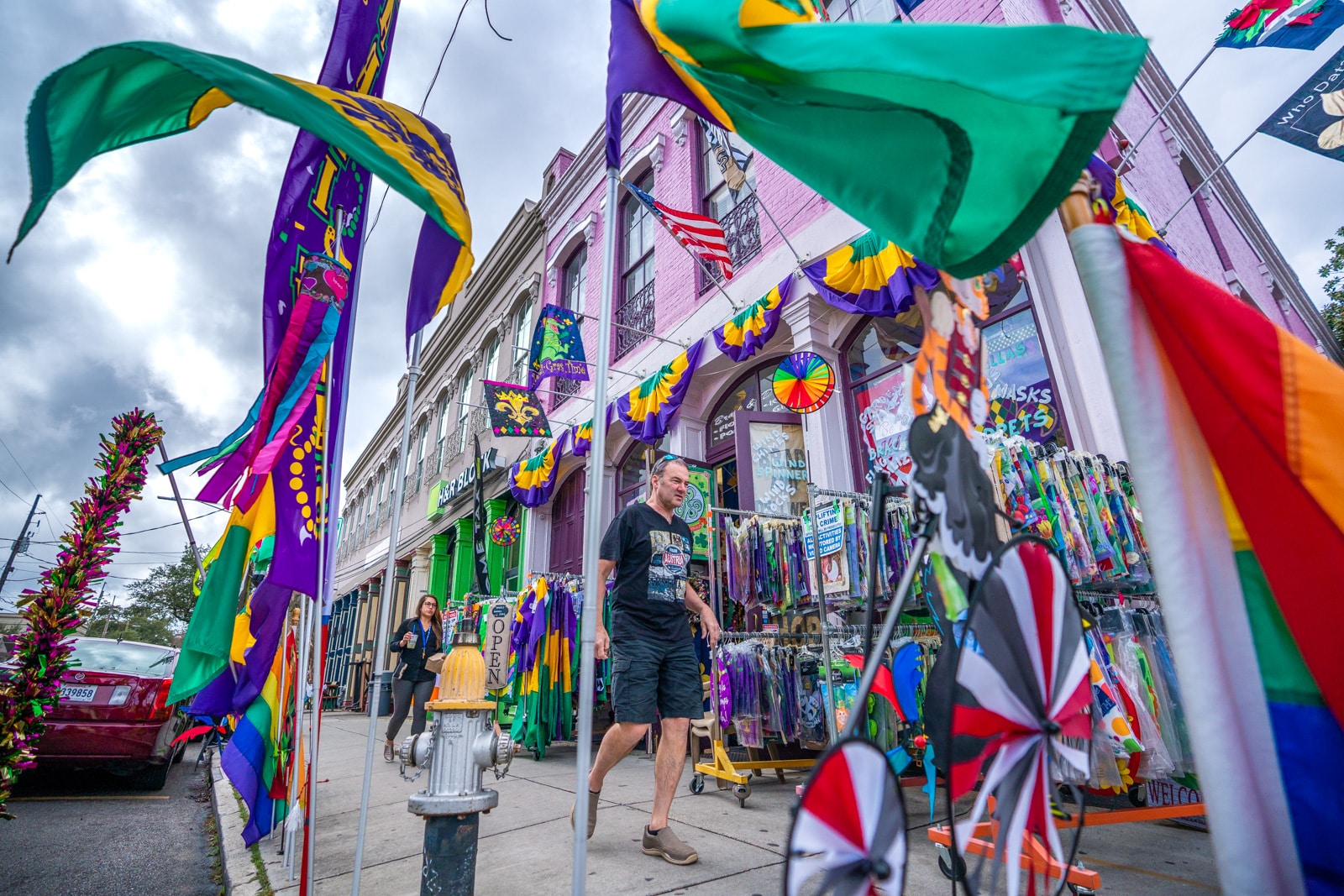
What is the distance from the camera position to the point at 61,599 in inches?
109

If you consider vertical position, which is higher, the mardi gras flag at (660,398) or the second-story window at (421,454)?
the second-story window at (421,454)

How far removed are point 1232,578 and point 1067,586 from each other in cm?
27

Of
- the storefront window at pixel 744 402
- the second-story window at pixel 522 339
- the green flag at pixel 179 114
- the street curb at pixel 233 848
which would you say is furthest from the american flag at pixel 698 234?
the second-story window at pixel 522 339

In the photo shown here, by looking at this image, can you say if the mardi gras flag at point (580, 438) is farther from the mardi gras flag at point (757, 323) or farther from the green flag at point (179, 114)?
the green flag at point (179, 114)

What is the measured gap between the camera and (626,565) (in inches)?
135

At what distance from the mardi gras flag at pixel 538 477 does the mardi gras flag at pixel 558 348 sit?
6.17ft

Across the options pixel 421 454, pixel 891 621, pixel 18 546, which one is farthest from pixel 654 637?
pixel 18 546

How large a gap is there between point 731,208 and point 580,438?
3887 mm

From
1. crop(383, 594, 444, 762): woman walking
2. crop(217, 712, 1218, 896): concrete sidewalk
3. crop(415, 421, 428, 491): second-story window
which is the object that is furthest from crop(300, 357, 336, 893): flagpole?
crop(415, 421, 428, 491): second-story window

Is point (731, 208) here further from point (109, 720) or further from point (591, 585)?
point (109, 720)

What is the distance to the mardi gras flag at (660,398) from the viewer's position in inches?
294

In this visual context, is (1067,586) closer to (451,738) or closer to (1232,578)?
(1232,578)

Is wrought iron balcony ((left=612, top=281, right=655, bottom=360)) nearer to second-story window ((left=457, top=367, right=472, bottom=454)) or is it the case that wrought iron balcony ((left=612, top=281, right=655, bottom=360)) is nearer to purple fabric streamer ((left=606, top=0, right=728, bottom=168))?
second-story window ((left=457, top=367, right=472, bottom=454))

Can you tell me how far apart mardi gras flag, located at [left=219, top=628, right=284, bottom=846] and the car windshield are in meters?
3.87
